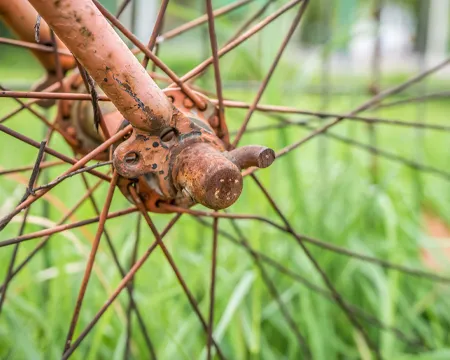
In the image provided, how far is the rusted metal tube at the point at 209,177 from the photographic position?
1.27 ft

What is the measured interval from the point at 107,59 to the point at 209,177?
9 cm

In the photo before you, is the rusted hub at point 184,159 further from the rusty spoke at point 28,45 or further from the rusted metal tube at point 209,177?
the rusty spoke at point 28,45

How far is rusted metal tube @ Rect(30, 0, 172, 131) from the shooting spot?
1.12 ft

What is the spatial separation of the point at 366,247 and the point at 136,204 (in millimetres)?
769

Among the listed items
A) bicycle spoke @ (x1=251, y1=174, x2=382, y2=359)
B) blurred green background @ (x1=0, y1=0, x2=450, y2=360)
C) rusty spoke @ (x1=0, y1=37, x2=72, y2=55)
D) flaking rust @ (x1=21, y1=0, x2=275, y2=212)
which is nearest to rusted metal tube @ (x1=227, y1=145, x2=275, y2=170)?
flaking rust @ (x1=21, y1=0, x2=275, y2=212)

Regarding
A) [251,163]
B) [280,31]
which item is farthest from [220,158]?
[280,31]

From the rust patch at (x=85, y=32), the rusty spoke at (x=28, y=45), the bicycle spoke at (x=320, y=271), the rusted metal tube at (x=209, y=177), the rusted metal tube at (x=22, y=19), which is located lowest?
the bicycle spoke at (x=320, y=271)

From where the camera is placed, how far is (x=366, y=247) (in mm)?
1148

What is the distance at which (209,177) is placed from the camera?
1.26ft

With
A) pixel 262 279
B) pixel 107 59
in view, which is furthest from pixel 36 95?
pixel 262 279

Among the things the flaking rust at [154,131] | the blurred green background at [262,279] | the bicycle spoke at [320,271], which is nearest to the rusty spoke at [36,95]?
the flaking rust at [154,131]

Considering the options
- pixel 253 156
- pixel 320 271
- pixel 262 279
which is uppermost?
pixel 253 156

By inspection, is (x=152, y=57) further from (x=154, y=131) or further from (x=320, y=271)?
(x=320, y=271)

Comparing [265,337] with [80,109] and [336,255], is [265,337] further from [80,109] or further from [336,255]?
[80,109]
